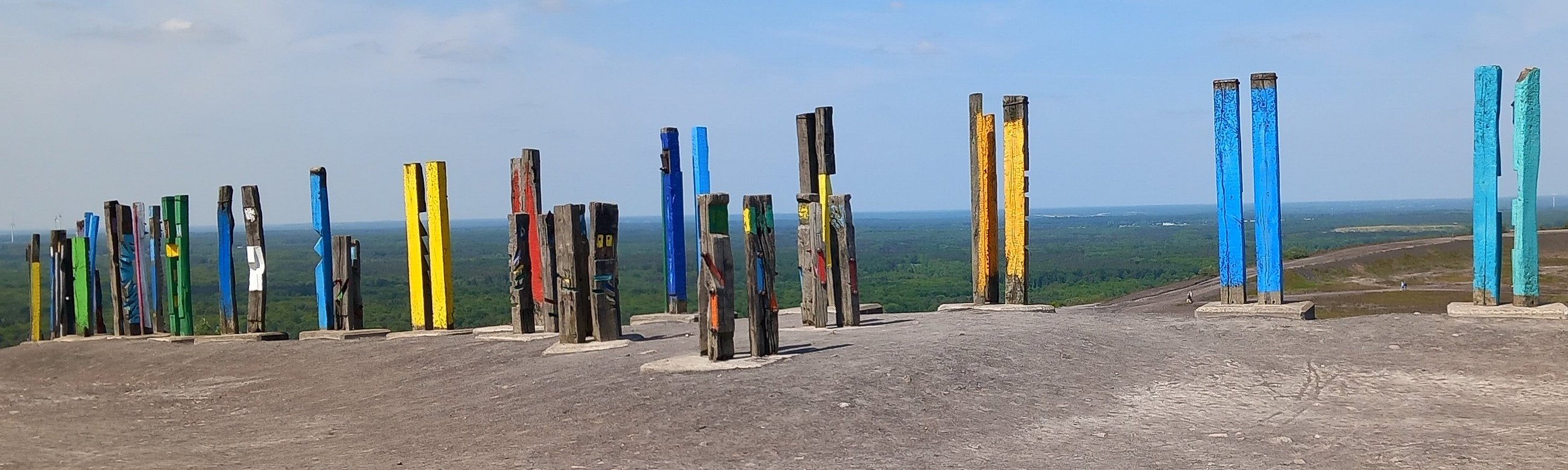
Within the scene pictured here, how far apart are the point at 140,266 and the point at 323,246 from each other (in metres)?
3.06

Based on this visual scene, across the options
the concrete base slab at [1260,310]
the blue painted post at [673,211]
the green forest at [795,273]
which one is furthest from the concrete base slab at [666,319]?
the concrete base slab at [1260,310]

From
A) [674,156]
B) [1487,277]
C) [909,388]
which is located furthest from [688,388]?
[1487,277]

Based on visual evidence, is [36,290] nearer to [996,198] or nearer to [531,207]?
[531,207]

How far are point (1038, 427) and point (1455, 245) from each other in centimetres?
3835

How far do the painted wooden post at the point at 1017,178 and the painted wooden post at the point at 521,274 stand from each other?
5335mm

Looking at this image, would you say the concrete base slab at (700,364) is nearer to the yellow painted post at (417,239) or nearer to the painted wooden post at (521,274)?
the painted wooden post at (521,274)

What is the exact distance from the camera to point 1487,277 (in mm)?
12484

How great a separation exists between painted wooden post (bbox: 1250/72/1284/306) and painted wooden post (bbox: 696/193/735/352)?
582 cm

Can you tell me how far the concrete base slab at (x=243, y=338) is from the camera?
15359mm

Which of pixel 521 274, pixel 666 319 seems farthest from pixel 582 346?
pixel 666 319

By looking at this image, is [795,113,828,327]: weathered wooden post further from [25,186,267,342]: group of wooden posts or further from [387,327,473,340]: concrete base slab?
[25,186,267,342]: group of wooden posts

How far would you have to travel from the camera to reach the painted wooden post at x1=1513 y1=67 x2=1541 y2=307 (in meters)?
12.1

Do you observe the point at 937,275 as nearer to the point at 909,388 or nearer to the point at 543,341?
the point at 543,341

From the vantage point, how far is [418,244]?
15117 mm
